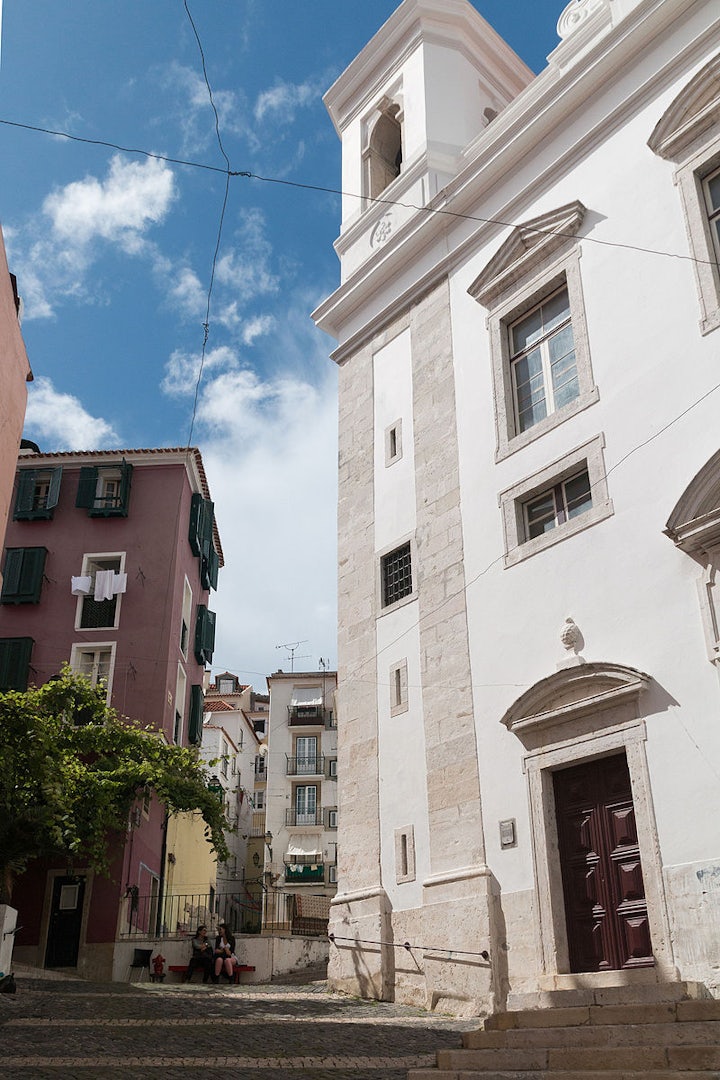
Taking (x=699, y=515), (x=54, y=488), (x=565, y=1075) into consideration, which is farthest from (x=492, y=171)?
(x=54, y=488)

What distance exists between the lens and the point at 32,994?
1315cm

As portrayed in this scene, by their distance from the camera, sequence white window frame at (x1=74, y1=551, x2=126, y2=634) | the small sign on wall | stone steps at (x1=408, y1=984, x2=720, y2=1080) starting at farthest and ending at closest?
white window frame at (x1=74, y1=551, x2=126, y2=634), the small sign on wall, stone steps at (x1=408, y1=984, x2=720, y2=1080)

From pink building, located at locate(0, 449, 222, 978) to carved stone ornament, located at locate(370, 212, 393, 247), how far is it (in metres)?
10.1

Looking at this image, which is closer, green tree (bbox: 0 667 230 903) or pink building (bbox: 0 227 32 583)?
pink building (bbox: 0 227 32 583)

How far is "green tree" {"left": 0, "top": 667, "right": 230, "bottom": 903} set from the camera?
17844 millimetres

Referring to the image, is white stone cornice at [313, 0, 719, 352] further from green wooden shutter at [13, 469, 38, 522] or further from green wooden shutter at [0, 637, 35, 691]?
green wooden shutter at [13, 469, 38, 522]

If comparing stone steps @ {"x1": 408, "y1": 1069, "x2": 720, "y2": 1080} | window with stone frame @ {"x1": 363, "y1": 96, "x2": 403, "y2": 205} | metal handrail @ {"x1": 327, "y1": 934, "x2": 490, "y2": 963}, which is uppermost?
window with stone frame @ {"x1": 363, "y1": 96, "x2": 403, "y2": 205}

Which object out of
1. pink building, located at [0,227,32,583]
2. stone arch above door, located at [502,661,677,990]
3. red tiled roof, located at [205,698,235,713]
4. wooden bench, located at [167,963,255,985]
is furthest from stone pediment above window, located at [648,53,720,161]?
red tiled roof, located at [205,698,235,713]

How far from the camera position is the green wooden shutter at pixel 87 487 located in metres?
26.1

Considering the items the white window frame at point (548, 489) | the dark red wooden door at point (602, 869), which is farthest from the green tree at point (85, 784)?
the dark red wooden door at point (602, 869)

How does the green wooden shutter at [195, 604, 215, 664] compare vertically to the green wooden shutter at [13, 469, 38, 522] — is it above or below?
below

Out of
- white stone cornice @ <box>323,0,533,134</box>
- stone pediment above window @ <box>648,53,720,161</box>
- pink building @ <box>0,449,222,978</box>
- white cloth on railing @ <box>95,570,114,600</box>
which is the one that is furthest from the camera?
white cloth on railing @ <box>95,570,114,600</box>

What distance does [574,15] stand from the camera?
51.2 feet

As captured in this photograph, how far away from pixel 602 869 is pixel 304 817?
32624 millimetres
